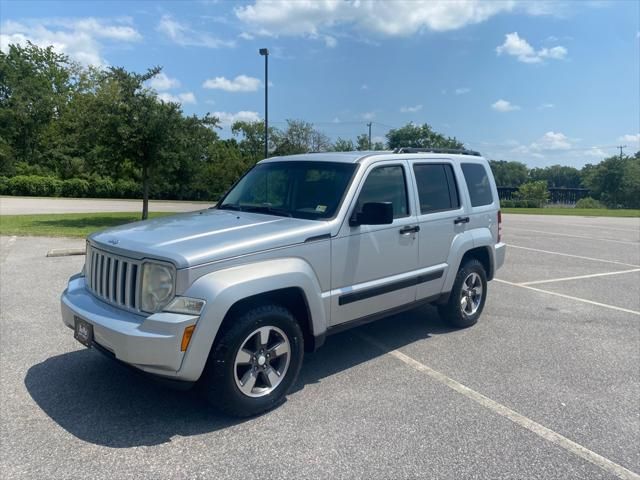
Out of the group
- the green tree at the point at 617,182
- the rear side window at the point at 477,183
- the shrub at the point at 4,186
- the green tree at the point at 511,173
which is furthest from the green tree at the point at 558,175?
the rear side window at the point at 477,183

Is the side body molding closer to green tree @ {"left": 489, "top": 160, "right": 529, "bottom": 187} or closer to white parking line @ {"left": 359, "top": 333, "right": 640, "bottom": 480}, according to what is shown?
white parking line @ {"left": 359, "top": 333, "right": 640, "bottom": 480}

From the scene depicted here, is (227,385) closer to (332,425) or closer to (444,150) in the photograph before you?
(332,425)

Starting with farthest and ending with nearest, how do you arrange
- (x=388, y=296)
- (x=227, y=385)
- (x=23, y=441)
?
(x=388, y=296)
(x=227, y=385)
(x=23, y=441)

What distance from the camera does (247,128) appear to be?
237 ft

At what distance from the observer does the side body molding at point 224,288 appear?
10.6ft

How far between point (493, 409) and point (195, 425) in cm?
224

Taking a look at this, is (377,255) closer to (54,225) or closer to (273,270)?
(273,270)

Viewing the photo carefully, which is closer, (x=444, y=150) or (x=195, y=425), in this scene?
(x=195, y=425)

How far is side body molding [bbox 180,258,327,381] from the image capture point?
127 inches

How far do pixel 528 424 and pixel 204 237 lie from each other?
2.73 m

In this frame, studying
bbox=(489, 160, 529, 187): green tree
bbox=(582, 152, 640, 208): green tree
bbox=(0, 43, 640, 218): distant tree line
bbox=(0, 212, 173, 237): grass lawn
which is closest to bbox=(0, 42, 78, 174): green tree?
bbox=(0, 43, 640, 218): distant tree line

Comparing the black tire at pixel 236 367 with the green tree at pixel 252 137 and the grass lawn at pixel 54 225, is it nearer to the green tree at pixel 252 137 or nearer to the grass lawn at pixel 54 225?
the grass lawn at pixel 54 225

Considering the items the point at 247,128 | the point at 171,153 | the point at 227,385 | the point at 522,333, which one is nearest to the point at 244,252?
the point at 227,385

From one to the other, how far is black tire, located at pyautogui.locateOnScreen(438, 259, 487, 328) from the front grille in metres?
3.51
